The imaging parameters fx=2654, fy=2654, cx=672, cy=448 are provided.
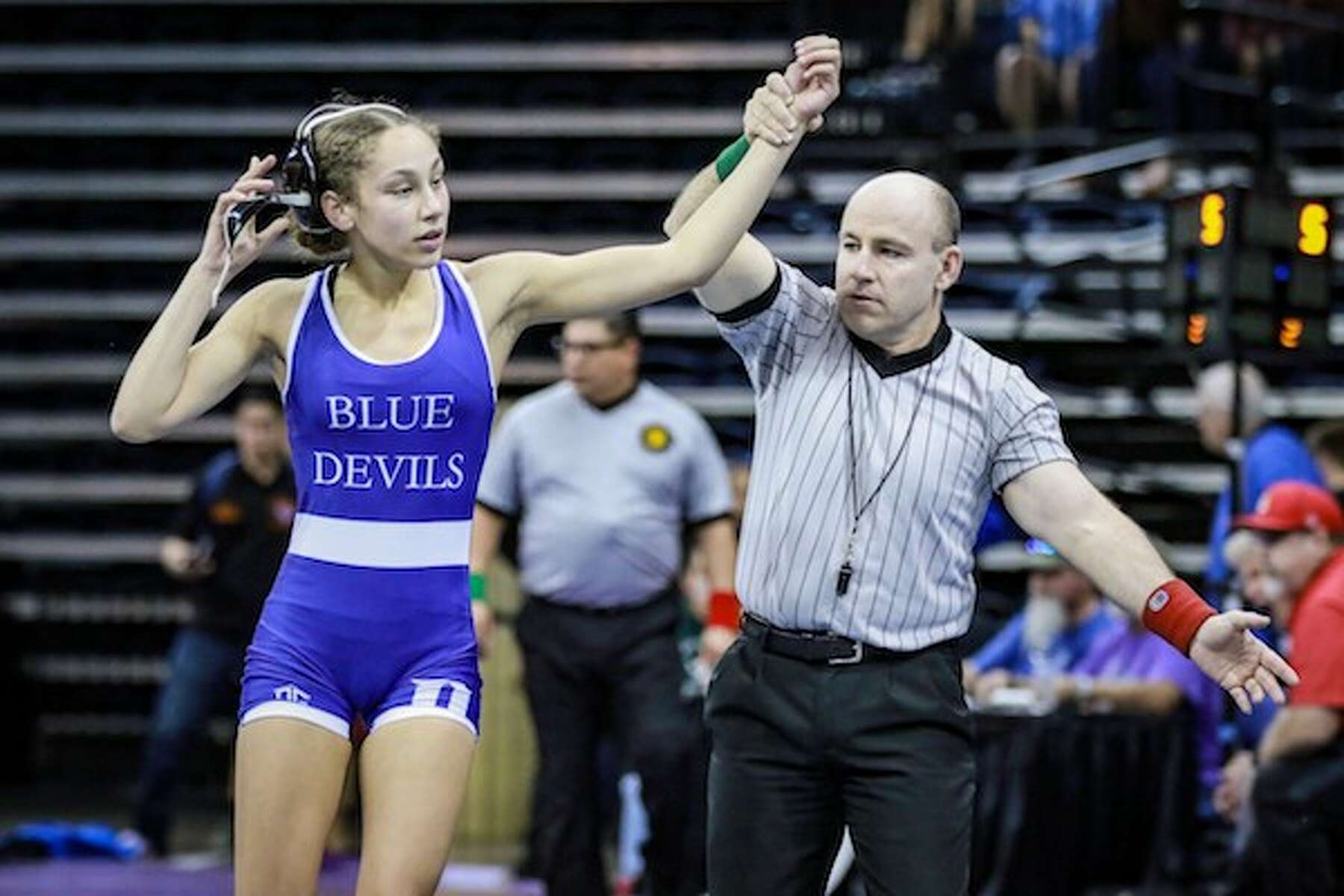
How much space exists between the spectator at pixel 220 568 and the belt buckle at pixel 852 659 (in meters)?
5.38

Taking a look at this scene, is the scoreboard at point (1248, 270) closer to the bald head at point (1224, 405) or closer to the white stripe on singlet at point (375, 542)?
the bald head at point (1224, 405)

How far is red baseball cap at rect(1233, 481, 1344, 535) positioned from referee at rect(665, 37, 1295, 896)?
2928 millimetres

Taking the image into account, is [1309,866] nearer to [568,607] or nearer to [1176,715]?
[1176,715]

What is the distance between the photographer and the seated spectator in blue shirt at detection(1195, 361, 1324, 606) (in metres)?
8.74

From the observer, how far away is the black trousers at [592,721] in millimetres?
7527

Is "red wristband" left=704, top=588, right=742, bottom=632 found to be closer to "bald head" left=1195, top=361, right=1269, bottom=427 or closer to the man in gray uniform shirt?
the man in gray uniform shirt

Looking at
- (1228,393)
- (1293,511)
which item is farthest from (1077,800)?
(1228,393)

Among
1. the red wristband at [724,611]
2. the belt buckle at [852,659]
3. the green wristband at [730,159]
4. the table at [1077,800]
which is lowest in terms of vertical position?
the table at [1077,800]

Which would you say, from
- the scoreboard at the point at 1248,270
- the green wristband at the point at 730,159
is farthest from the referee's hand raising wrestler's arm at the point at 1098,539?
the scoreboard at the point at 1248,270

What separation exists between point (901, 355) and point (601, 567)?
279cm

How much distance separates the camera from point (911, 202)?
492 cm

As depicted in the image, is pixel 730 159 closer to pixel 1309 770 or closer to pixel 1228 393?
pixel 1309 770

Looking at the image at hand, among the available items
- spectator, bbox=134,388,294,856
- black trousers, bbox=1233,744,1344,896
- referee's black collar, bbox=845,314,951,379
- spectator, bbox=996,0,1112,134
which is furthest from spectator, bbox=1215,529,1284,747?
spectator, bbox=996,0,1112,134

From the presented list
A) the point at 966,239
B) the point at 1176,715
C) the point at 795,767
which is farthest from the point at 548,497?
the point at 966,239
